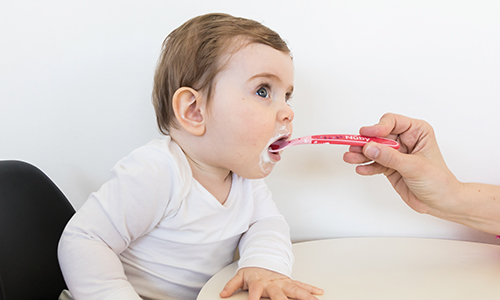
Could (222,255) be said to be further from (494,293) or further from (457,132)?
(457,132)

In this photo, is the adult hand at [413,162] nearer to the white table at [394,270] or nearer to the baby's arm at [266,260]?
the white table at [394,270]

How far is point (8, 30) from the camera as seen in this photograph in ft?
3.66

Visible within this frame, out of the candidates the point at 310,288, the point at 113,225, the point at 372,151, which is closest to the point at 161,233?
the point at 113,225

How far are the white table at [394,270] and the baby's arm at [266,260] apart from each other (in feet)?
0.09

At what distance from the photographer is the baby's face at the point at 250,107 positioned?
2.56ft

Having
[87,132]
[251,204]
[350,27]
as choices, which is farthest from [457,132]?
[87,132]

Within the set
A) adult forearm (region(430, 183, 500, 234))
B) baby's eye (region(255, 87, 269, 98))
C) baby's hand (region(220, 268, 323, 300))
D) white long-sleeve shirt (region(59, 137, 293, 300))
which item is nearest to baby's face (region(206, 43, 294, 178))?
baby's eye (region(255, 87, 269, 98))

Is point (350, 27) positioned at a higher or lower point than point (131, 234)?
higher

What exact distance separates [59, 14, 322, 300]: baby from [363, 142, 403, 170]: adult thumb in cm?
17

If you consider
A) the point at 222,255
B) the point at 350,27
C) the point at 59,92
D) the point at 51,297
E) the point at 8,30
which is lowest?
the point at 51,297

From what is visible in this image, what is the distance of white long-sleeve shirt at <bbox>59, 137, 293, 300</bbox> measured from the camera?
0.70 meters

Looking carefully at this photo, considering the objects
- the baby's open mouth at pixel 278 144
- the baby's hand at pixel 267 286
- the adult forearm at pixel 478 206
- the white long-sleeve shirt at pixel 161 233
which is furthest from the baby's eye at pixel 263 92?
the adult forearm at pixel 478 206

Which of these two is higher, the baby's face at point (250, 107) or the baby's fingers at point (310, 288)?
the baby's face at point (250, 107)

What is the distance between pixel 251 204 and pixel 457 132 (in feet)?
1.91
